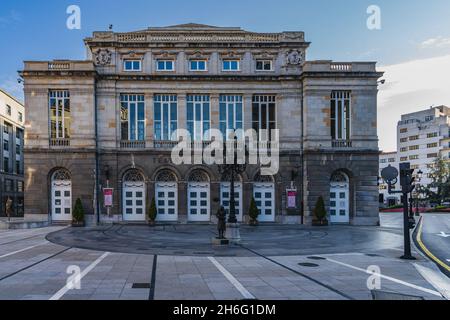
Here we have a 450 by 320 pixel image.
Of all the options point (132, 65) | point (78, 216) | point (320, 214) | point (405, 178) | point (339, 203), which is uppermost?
point (132, 65)

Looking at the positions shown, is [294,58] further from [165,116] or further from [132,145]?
[132,145]

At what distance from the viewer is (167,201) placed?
29.6 metres

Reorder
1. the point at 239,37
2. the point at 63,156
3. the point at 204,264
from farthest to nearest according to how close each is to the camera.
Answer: the point at 239,37
the point at 63,156
the point at 204,264

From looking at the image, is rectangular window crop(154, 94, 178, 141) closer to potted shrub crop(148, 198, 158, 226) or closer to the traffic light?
potted shrub crop(148, 198, 158, 226)

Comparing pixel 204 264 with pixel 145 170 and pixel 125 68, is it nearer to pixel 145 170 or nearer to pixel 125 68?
pixel 145 170

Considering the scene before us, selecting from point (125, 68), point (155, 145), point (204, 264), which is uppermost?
point (125, 68)

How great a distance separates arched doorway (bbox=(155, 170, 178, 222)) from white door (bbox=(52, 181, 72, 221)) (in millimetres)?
7464

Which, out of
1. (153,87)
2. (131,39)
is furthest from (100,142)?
(131,39)

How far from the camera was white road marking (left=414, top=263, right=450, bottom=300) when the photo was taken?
915 centimetres

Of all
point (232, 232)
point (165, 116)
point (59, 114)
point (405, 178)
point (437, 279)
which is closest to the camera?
point (437, 279)

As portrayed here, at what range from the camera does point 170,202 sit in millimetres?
29625

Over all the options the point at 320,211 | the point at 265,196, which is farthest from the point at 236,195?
the point at 320,211

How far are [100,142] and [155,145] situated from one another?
4.72m

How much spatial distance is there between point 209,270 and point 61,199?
72.1ft
